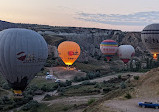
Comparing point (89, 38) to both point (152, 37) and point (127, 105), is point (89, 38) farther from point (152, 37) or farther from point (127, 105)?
point (127, 105)

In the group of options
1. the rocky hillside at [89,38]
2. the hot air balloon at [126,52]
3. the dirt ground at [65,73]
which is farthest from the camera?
the rocky hillside at [89,38]

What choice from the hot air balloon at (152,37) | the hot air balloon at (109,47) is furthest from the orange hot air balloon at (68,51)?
the hot air balloon at (152,37)

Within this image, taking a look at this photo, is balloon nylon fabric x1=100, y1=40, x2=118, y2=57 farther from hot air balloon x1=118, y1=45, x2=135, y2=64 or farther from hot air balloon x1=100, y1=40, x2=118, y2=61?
hot air balloon x1=118, y1=45, x2=135, y2=64

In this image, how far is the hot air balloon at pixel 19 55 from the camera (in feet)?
81.5

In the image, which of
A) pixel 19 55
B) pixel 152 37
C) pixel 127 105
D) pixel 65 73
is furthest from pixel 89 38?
pixel 127 105

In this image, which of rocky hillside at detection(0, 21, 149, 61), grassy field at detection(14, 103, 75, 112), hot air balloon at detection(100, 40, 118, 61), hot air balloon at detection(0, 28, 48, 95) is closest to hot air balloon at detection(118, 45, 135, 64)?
hot air balloon at detection(100, 40, 118, 61)

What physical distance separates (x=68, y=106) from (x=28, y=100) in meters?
8.17

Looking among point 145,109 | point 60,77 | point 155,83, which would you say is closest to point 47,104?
point 155,83

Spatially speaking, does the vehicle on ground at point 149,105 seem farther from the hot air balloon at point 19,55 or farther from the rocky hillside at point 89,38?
the rocky hillside at point 89,38

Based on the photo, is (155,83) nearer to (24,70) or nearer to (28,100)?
(24,70)

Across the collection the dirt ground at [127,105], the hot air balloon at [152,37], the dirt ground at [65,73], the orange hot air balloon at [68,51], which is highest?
the hot air balloon at [152,37]

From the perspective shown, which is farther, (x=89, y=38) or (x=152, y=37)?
(x=89, y=38)

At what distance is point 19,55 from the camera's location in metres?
24.9

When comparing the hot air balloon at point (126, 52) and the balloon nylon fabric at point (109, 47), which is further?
the hot air balloon at point (126, 52)
